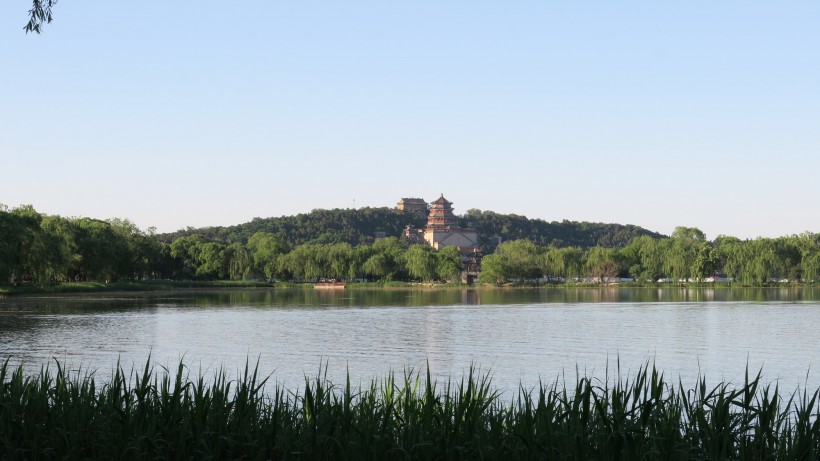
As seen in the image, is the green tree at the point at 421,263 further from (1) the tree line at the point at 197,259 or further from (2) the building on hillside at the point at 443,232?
(2) the building on hillside at the point at 443,232

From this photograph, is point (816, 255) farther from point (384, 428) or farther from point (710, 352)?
point (384, 428)

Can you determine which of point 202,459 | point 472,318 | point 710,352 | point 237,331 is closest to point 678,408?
point 202,459

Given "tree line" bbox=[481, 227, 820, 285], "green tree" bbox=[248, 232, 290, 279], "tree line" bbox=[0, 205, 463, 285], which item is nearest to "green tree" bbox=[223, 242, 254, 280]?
"tree line" bbox=[0, 205, 463, 285]

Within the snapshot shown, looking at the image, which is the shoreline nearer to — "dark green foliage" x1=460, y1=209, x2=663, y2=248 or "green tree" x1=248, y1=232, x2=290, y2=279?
"green tree" x1=248, y1=232, x2=290, y2=279

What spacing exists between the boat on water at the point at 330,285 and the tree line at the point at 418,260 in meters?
1.07

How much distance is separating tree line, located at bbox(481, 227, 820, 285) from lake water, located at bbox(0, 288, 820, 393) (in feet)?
143

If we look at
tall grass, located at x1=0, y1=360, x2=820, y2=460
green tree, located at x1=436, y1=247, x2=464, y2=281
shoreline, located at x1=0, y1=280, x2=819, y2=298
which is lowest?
tall grass, located at x1=0, y1=360, x2=820, y2=460

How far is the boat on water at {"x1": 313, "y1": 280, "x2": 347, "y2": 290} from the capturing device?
95.4m

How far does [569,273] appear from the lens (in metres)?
98.6

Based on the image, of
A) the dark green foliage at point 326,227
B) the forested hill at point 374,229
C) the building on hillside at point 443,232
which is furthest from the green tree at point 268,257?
the building on hillside at point 443,232

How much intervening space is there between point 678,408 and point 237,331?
80.0 feet

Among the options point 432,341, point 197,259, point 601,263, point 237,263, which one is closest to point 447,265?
point 601,263

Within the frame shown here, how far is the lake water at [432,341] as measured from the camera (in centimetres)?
1897

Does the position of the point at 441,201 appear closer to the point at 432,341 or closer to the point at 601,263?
the point at 601,263
